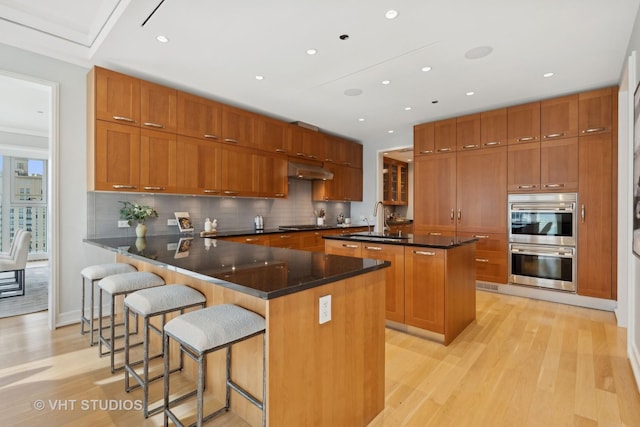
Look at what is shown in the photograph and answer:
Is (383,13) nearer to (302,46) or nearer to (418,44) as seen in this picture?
(418,44)

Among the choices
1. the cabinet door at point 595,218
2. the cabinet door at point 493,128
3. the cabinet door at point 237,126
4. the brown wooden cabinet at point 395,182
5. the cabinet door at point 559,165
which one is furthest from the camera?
the brown wooden cabinet at point 395,182

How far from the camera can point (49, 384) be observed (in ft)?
6.60

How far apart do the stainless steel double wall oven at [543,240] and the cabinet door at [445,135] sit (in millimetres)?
1126

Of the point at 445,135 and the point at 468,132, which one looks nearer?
the point at 468,132

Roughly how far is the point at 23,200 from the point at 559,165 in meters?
9.33

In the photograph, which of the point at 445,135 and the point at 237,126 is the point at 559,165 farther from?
the point at 237,126

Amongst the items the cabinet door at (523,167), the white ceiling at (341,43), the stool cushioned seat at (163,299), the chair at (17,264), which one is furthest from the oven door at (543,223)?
the chair at (17,264)

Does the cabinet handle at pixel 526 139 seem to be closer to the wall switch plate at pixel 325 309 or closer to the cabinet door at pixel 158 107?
the wall switch plate at pixel 325 309

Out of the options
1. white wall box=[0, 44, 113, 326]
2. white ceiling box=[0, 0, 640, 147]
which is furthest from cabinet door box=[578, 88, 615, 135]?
white wall box=[0, 44, 113, 326]

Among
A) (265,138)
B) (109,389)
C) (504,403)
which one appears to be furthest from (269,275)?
(265,138)

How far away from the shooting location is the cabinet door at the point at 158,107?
10.7 feet

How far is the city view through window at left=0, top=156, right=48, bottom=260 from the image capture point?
5.93m

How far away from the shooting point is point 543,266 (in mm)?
3906

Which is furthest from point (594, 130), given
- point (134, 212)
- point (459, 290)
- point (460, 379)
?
point (134, 212)
